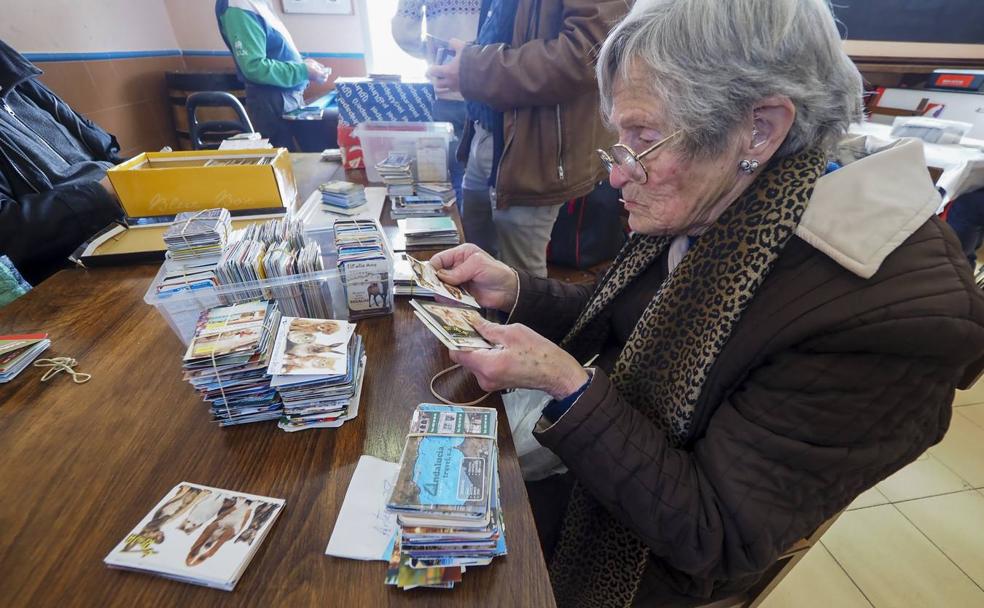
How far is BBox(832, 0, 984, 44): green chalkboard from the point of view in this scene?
3.62 m

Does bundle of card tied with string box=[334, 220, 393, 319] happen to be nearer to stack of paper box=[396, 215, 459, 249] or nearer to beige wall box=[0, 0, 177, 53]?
stack of paper box=[396, 215, 459, 249]

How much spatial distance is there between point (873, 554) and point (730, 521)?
1.47 m

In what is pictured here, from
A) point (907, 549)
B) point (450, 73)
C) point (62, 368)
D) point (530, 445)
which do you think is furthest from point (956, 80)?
point (62, 368)

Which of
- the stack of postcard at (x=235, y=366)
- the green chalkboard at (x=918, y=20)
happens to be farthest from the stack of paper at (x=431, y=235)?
the green chalkboard at (x=918, y=20)

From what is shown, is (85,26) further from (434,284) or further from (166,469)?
(166,469)

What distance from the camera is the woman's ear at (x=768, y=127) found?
676 mm

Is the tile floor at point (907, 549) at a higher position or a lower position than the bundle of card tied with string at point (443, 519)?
lower

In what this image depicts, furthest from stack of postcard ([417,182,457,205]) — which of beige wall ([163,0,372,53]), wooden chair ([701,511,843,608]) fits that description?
beige wall ([163,0,372,53])

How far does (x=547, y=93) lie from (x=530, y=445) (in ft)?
3.70

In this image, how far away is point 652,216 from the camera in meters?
0.84

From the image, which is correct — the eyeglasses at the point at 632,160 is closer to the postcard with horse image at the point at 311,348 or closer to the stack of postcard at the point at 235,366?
the postcard with horse image at the point at 311,348

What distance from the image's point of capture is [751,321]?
0.70 m

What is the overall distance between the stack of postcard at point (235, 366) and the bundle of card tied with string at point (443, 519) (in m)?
0.31

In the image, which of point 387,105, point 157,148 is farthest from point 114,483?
point 157,148
